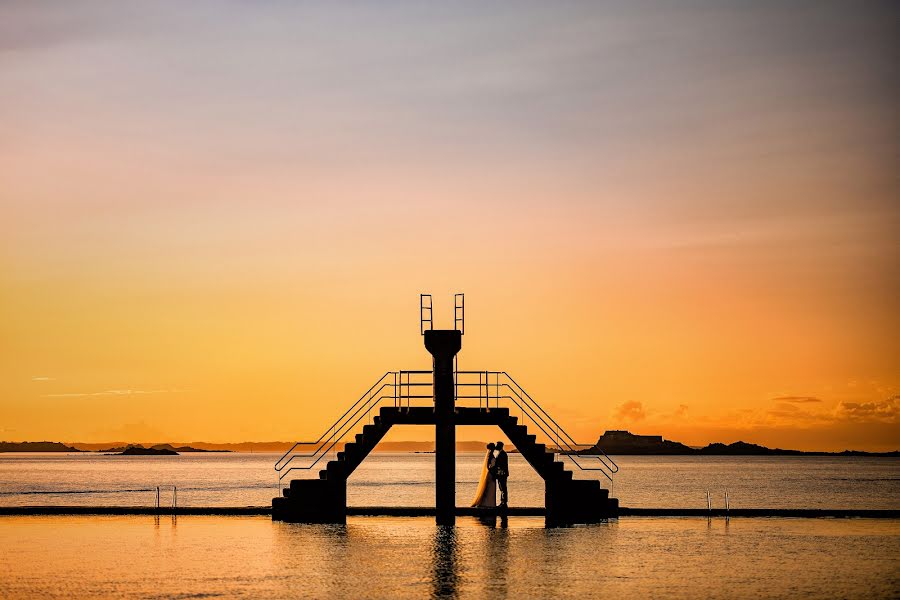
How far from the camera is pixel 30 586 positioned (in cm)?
2489

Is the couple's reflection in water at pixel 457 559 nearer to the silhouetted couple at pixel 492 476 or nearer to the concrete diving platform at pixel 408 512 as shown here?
the silhouetted couple at pixel 492 476

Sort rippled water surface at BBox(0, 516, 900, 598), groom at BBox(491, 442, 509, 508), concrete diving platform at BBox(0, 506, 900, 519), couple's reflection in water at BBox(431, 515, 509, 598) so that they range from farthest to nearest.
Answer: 1. concrete diving platform at BBox(0, 506, 900, 519)
2. groom at BBox(491, 442, 509, 508)
3. couple's reflection in water at BBox(431, 515, 509, 598)
4. rippled water surface at BBox(0, 516, 900, 598)

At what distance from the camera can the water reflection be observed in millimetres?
24234

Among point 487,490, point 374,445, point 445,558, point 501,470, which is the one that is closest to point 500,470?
point 501,470

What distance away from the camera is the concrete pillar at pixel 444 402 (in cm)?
4009

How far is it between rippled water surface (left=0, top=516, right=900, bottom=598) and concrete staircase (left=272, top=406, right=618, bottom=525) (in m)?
0.96

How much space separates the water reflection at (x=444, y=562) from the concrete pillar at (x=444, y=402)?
1.82m

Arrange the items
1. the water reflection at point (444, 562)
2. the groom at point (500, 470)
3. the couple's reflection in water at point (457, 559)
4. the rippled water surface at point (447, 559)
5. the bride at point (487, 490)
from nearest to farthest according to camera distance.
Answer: the water reflection at point (444, 562)
the rippled water surface at point (447, 559)
the couple's reflection in water at point (457, 559)
the groom at point (500, 470)
the bride at point (487, 490)

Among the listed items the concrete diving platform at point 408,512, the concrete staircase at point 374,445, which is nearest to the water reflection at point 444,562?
the concrete staircase at point 374,445

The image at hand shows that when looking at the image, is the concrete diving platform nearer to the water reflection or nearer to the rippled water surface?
the rippled water surface

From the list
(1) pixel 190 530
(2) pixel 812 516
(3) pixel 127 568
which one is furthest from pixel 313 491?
(2) pixel 812 516

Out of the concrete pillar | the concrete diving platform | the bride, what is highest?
the concrete pillar

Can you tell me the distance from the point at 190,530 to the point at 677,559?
654 inches

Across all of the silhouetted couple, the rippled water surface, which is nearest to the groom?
the silhouetted couple
